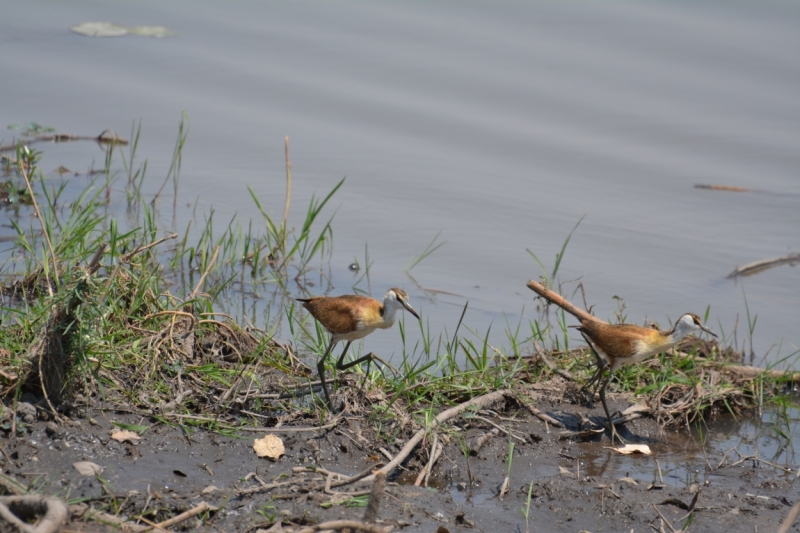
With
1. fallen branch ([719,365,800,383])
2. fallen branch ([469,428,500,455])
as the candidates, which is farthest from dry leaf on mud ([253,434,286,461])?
fallen branch ([719,365,800,383])

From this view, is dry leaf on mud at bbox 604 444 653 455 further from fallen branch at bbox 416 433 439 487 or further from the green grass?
fallen branch at bbox 416 433 439 487

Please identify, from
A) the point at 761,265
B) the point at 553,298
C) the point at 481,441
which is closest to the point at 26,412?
the point at 481,441

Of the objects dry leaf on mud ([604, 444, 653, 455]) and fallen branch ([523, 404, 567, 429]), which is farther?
fallen branch ([523, 404, 567, 429])

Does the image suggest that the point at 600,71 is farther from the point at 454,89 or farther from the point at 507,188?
the point at 507,188

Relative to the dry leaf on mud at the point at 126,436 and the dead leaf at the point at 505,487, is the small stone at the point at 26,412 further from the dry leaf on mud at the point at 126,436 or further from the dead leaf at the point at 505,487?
the dead leaf at the point at 505,487

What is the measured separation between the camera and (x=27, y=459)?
15.1ft

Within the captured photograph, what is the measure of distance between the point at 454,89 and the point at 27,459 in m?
9.09

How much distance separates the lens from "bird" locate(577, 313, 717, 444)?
601cm

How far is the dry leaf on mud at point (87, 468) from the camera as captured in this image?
4551 mm

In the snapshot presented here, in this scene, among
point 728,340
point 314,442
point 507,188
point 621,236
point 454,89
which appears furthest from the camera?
point 454,89

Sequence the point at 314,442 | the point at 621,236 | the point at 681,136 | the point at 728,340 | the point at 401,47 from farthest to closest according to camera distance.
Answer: the point at 401,47 → the point at 681,136 → the point at 621,236 → the point at 728,340 → the point at 314,442

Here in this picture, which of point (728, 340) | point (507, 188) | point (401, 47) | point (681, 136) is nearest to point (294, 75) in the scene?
point (401, 47)

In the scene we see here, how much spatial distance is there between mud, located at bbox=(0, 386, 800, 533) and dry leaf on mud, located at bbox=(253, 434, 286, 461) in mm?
44

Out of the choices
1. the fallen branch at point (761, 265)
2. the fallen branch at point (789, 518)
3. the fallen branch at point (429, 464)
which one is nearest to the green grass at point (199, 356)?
Answer: the fallen branch at point (429, 464)
